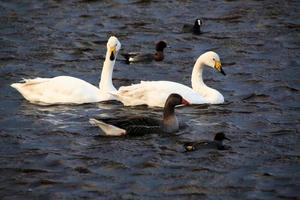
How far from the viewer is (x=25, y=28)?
23.5 meters

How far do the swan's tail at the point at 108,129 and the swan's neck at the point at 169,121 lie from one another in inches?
28.6

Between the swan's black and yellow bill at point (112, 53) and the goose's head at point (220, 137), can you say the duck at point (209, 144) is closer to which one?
the goose's head at point (220, 137)

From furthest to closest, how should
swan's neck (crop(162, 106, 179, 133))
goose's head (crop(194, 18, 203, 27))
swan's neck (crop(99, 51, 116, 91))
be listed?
1. goose's head (crop(194, 18, 203, 27))
2. swan's neck (crop(99, 51, 116, 91))
3. swan's neck (crop(162, 106, 179, 133))

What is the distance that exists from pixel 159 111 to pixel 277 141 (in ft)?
9.10

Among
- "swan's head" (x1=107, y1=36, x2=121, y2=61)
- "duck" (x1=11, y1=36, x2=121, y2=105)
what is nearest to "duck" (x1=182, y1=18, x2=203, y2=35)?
"swan's head" (x1=107, y1=36, x2=121, y2=61)

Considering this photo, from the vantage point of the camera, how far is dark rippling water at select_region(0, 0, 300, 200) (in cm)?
1308

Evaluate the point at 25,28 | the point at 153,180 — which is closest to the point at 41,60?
the point at 25,28

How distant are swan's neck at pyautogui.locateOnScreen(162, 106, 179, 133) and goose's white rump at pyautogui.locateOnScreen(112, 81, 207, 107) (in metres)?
1.72

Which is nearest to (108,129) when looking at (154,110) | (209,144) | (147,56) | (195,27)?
→ (209,144)

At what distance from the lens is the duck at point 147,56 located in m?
20.8

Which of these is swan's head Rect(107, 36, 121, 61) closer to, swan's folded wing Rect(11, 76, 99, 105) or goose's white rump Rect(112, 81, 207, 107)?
swan's folded wing Rect(11, 76, 99, 105)

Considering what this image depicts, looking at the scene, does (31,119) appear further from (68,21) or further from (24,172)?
(68,21)

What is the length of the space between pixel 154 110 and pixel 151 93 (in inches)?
11.5

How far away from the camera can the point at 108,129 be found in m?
14.9
